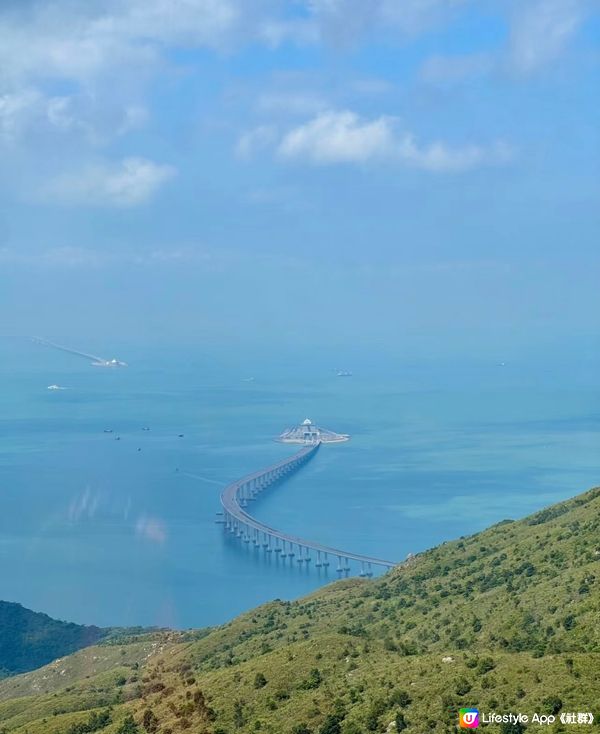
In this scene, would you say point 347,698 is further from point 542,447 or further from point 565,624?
point 542,447

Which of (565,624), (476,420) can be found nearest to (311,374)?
(476,420)

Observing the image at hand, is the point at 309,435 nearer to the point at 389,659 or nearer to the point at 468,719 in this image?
the point at 389,659

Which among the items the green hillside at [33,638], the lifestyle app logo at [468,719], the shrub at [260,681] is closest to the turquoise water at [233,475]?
the green hillside at [33,638]

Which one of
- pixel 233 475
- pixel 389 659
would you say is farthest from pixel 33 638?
pixel 233 475

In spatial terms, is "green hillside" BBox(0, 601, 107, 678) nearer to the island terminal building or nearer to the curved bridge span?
the curved bridge span

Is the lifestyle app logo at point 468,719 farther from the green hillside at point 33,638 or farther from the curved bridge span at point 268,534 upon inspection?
the curved bridge span at point 268,534

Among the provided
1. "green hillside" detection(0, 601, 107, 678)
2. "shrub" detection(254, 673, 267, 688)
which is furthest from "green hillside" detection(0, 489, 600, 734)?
"green hillside" detection(0, 601, 107, 678)
